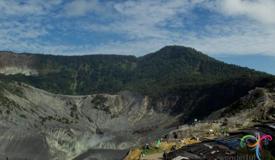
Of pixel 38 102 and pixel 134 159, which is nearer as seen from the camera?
pixel 134 159

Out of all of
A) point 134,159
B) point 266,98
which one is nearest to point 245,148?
point 134,159

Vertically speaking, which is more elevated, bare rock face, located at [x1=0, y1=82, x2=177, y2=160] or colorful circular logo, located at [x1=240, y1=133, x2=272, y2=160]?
colorful circular logo, located at [x1=240, y1=133, x2=272, y2=160]

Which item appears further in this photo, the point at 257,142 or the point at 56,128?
the point at 56,128

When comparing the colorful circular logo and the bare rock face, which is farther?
the bare rock face

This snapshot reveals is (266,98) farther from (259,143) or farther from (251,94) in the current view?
(259,143)

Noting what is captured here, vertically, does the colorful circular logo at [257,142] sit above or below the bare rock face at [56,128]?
above

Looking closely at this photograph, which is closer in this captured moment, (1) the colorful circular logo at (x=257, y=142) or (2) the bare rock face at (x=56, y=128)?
(1) the colorful circular logo at (x=257, y=142)

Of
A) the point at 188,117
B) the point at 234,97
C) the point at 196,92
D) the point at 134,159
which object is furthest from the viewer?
the point at 196,92

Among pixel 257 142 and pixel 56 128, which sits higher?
pixel 257 142
